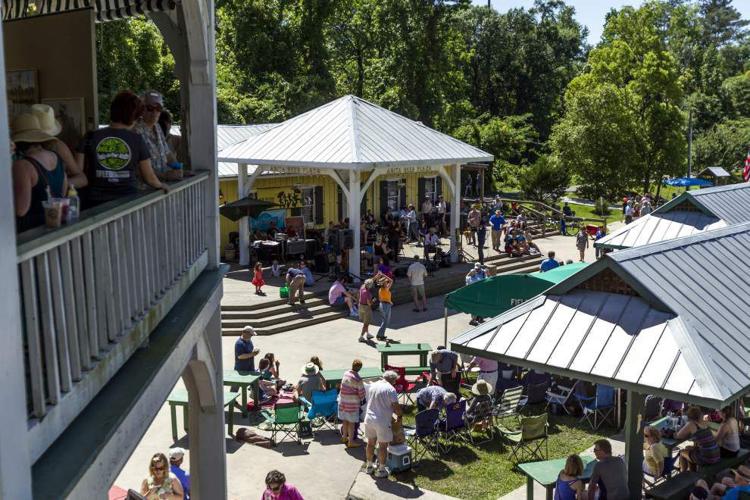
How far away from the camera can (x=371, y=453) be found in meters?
11.7

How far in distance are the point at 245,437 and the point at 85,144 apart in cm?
849

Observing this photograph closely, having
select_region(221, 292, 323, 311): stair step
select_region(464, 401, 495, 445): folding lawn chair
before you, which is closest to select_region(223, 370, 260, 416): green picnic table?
select_region(464, 401, 495, 445): folding lawn chair

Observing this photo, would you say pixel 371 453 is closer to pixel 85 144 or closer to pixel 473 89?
pixel 85 144

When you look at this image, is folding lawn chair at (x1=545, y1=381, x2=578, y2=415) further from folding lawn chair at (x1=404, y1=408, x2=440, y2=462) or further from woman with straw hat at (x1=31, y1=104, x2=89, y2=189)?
woman with straw hat at (x1=31, y1=104, x2=89, y2=189)

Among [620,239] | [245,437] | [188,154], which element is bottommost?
[245,437]

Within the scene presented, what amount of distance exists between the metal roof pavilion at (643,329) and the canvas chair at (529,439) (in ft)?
9.98

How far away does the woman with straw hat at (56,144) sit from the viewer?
3971 millimetres

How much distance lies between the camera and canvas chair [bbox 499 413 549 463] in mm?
12055

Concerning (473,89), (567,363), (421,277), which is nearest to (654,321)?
(567,363)

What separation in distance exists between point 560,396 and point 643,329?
19.1 ft

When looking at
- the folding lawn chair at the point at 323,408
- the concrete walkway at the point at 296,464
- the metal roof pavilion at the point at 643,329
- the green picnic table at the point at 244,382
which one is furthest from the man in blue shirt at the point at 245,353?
the metal roof pavilion at the point at 643,329

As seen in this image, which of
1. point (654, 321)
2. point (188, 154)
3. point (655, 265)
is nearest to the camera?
point (188, 154)

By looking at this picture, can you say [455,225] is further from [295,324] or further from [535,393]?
[535,393]

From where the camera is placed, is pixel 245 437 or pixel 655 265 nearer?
pixel 655 265
